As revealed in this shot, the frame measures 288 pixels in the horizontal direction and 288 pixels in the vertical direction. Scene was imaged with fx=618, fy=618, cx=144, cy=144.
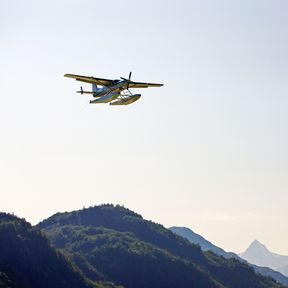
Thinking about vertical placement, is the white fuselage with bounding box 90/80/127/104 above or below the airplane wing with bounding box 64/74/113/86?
below

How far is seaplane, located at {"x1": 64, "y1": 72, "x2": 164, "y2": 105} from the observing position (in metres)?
137

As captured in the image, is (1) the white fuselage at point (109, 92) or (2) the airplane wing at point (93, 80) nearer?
(1) the white fuselage at point (109, 92)

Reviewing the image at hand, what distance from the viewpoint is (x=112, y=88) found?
456ft

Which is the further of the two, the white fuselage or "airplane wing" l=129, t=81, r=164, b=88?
"airplane wing" l=129, t=81, r=164, b=88

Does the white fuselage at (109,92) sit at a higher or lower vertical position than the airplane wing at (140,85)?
lower

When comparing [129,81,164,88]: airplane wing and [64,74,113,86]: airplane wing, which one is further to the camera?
[64,74,113,86]: airplane wing

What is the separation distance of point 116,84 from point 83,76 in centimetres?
923

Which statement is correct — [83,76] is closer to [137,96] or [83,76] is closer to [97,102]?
[97,102]

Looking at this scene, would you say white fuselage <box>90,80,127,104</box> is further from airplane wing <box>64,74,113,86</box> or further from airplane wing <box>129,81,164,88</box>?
airplane wing <box>129,81,164,88</box>

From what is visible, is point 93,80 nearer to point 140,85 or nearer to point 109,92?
point 109,92

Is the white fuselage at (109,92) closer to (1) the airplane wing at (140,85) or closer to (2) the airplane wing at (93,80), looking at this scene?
(2) the airplane wing at (93,80)

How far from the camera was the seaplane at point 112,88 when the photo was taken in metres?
137

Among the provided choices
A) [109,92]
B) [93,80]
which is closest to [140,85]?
[109,92]

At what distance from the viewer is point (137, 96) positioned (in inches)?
5241
